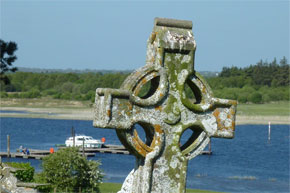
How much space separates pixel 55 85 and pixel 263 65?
48.4 metres

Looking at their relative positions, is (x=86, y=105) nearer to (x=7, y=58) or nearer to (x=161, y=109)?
(x=7, y=58)

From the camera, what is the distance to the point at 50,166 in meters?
35.8

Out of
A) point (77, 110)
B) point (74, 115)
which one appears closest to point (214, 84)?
point (77, 110)

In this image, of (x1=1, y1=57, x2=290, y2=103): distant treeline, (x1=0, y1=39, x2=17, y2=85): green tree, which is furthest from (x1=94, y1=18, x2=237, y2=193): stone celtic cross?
(x1=1, y1=57, x2=290, y2=103): distant treeline

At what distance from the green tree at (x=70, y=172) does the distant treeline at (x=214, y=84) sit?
334 ft

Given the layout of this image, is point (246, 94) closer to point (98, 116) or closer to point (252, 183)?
point (252, 183)

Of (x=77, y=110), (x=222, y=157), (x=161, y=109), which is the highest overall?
(x=161, y=109)

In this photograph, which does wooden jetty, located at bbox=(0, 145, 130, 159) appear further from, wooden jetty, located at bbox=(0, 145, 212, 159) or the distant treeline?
the distant treeline

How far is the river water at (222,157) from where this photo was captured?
58.1 meters

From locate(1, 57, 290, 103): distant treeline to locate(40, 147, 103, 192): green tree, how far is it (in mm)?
101906

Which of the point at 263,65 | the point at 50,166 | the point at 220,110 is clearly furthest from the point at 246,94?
the point at 220,110

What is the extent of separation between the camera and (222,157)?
83.0 metres

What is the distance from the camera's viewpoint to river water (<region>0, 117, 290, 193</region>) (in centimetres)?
5806

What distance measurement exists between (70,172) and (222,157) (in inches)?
1929
